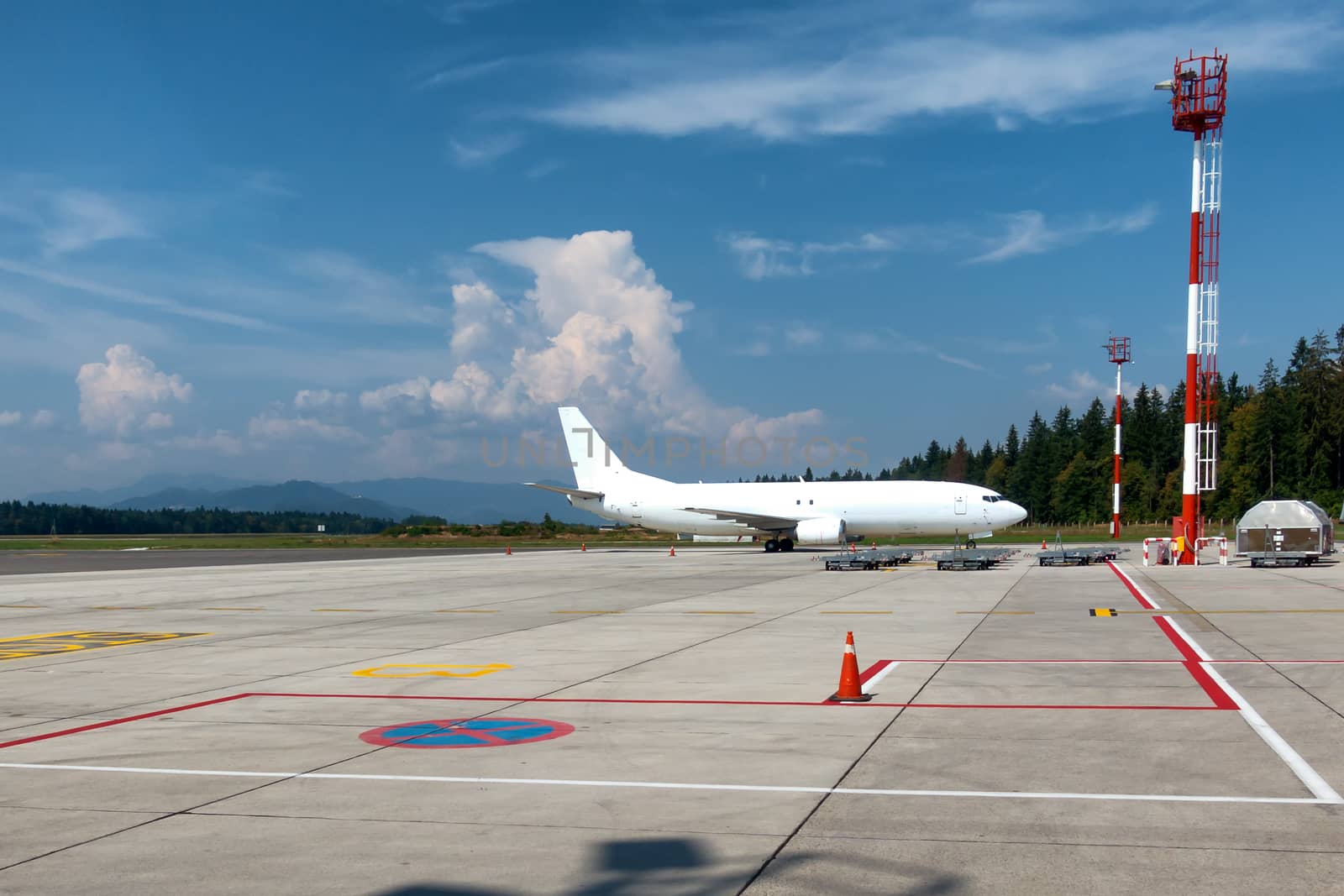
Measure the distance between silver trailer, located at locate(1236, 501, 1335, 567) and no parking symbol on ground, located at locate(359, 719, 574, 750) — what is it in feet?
118

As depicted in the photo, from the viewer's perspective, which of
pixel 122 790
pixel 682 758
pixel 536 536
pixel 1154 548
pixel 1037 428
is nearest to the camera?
Answer: pixel 122 790

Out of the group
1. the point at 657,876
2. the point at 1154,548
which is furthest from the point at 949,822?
the point at 1154,548

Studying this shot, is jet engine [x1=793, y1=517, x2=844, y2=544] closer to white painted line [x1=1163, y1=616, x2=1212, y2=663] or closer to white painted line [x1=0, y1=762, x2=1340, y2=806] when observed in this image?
white painted line [x1=1163, y1=616, x2=1212, y2=663]

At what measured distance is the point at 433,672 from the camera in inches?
613

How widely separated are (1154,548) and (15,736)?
4220cm

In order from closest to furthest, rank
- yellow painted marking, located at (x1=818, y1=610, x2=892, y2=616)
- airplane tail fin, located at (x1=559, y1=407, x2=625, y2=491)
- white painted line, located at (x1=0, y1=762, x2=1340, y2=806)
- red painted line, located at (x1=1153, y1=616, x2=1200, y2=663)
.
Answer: white painted line, located at (x1=0, y1=762, x2=1340, y2=806) → red painted line, located at (x1=1153, y1=616, x2=1200, y2=663) → yellow painted marking, located at (x1=818, y1=610, x2=892, y2=616) → airplane tail fin, located at (x1=559, y1=407, x2=625, y2=491)

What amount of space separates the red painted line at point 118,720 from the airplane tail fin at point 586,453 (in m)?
52.7

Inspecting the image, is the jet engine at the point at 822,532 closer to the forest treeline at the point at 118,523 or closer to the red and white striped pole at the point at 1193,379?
the red and white striped pole at the point at 1193,379

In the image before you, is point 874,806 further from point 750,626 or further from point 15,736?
point 750,626

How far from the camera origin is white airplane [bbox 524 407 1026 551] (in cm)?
5603

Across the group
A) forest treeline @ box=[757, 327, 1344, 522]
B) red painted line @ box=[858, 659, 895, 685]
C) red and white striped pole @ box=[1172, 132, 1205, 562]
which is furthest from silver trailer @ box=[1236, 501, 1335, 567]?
forest treeline @ box=[757, 327, 1344, 522]

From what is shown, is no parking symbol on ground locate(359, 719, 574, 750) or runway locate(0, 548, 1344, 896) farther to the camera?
no parking symbol on ground locate(359, 719, 574, 750)

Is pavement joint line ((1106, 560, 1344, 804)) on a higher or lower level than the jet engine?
lower

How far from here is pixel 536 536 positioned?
99875mm
